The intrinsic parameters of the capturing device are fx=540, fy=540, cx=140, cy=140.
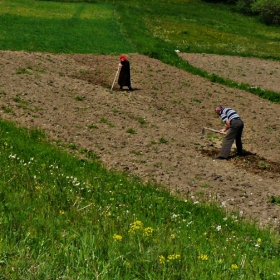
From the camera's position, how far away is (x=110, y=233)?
612cm

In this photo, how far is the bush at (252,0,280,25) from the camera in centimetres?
6225

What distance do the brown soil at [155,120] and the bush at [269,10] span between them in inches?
1409

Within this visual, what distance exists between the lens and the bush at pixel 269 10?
204 feet

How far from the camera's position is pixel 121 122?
Result: 1819cm

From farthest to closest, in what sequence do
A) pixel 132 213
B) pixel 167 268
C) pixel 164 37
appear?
pixel 164 37 < pixel 132 213 < pixel 167 268

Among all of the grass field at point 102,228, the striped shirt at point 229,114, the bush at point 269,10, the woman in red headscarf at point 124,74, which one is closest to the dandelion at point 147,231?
the grass field at point 102,228

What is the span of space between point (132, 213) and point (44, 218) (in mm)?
2056

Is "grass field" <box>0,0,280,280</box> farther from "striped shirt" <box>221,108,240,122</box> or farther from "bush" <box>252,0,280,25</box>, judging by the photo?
"bush" <box>252,0,280,25</box>

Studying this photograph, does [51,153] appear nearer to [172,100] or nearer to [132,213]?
[132,213]

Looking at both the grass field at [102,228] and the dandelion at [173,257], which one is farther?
the dandelion at [173,257]

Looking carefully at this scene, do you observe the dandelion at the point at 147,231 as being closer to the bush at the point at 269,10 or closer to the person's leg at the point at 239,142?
the person's leg at the point at 239,142

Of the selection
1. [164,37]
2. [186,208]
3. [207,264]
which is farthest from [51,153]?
[164,37]

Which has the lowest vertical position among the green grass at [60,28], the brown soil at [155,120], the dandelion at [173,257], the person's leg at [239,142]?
the green grass at [60,28]

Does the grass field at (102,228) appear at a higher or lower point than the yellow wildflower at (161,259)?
lower
